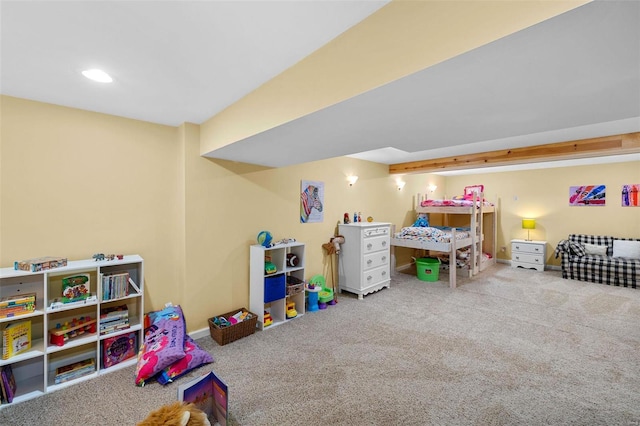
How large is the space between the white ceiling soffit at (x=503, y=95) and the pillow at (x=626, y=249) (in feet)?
12.4

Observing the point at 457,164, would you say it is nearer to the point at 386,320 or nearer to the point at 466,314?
the point at 466,314

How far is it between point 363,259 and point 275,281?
1.54 m

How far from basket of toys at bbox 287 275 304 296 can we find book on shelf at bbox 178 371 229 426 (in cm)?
159

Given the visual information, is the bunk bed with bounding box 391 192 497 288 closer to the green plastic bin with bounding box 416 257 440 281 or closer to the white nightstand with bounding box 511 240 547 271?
the green plastic bin with bounding box 416 257 440 281

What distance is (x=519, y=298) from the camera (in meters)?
4.03

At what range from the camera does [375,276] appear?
433cm

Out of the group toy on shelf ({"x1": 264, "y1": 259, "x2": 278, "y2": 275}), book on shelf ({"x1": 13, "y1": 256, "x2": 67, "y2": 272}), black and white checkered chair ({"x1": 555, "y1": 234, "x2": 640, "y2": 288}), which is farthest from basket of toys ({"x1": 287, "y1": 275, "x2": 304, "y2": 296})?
black and white checkered chair ({"x1": 555, "y1": 234, "x2": 640, "y2": 288})

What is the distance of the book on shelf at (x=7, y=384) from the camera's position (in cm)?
189

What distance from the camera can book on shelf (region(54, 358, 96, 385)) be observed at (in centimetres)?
213

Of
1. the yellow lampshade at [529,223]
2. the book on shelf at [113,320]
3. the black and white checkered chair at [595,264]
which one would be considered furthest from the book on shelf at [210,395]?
the yellow lampshade at [529,223]

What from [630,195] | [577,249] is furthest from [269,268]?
[630,195]

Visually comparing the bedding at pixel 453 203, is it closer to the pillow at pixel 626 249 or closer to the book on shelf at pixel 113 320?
the pillow at pixel 626 249

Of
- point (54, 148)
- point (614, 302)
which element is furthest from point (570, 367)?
point (54, 148)

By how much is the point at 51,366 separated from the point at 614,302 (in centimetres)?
675
